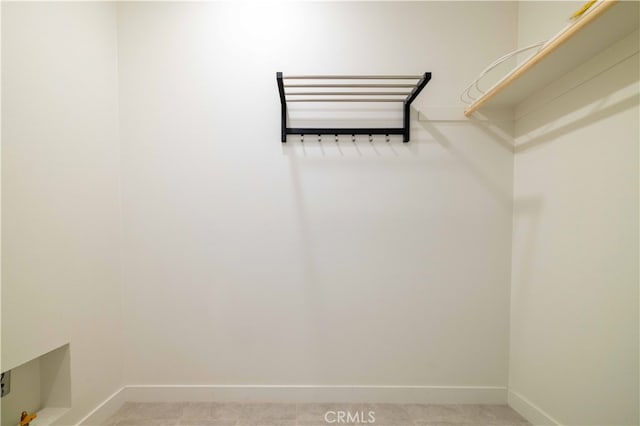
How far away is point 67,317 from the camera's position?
1203 mm

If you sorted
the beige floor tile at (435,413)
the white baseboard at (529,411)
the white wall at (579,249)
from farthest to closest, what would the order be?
the beige floor tile at (435,413) < the white baseboard at (529,411) < the white wall at (579,249)

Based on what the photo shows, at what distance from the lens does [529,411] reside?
1.37 m

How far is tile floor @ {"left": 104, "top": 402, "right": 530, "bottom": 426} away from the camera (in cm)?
137

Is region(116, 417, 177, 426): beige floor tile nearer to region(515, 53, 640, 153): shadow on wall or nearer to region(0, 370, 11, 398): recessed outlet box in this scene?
region(0, 370, 11, 398): recessed outlet box

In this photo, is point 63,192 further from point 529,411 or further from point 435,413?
point 529,411

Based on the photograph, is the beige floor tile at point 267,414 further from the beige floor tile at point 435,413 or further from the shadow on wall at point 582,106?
the shadow on wall at point 582,106

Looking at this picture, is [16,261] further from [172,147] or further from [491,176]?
[491,176]

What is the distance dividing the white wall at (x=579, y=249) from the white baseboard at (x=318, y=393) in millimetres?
236

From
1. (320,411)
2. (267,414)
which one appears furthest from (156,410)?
(320,411)

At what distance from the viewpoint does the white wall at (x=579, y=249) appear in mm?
985

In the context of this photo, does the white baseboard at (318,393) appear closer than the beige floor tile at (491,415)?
No

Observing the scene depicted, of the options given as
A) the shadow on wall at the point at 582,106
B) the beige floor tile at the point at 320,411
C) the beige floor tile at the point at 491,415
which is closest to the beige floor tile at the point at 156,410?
the beige floor tile at the point at 320,411

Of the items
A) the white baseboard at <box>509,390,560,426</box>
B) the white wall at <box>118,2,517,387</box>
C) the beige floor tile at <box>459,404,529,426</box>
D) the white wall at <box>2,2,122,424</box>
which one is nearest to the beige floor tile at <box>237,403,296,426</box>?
the white wall at <box>118,2,517,387</box>

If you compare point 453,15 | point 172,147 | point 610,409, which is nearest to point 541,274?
point 610,409
